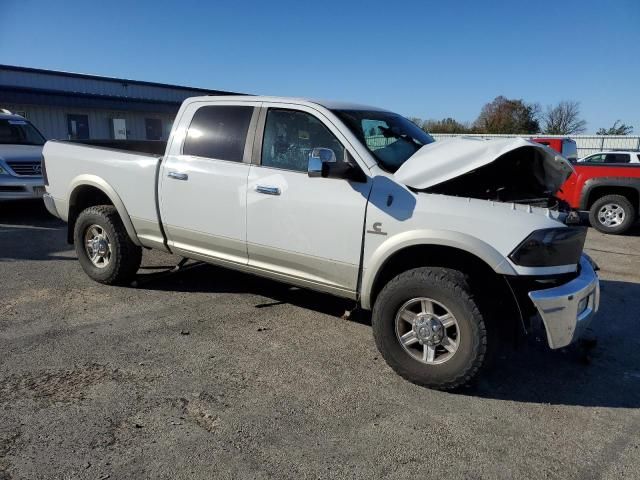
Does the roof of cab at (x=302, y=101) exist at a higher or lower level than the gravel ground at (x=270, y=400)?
higher

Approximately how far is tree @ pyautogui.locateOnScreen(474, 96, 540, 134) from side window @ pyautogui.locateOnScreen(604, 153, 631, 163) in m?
37.7

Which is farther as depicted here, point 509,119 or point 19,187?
point 509,119

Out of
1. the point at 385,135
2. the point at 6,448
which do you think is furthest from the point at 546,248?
the point at 6,448

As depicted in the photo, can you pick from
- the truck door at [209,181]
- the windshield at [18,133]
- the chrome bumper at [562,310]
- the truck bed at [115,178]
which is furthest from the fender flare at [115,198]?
the windshield at [18,133]

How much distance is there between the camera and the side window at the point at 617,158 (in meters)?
12.1

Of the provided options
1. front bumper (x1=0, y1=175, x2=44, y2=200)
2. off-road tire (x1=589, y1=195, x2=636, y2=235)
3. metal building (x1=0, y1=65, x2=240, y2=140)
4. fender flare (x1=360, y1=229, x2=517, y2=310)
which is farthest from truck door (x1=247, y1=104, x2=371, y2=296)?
metal building (x1=0, y1=65, x2=240, y2=140)

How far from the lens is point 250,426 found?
2953mm

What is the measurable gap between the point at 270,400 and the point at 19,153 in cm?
864

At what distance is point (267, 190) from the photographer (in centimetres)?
409

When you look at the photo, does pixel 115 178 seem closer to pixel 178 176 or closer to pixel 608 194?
pixel 178 176

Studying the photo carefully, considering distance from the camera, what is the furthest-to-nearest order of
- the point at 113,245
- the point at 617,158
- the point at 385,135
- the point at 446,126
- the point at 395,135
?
the point at 446,126 < the point at 617,158 < the point at 113,245 < the point at 395,135 < the point at 385,135

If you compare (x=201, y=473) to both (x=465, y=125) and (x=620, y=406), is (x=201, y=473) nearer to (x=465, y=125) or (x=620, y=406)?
(x=620, y=406)

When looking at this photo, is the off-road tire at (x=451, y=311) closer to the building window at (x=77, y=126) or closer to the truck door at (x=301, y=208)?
the truck door at (x=301, y=208)

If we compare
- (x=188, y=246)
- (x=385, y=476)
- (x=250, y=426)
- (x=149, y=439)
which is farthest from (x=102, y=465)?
(x=188, y=246)
